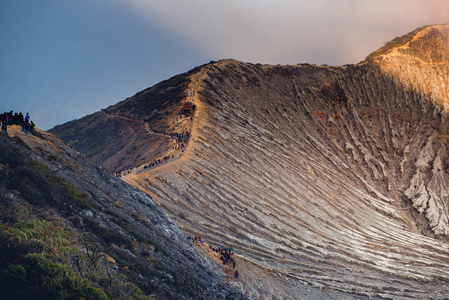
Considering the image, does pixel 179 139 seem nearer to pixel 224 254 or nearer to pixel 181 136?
pixel 181 136

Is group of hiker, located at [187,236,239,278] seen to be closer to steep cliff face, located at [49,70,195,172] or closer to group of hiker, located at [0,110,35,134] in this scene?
group of hiker, located at [0,110,35,134]

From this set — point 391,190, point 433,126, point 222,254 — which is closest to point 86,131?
point 222,254

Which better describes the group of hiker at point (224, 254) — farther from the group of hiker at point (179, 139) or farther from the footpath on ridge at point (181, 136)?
the group of hiker at point (179, 139)

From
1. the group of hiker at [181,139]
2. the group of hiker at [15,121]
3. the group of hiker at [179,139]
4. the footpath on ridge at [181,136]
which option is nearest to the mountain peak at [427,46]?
the footpath on ridge at [181,136]

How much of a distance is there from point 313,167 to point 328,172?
290cm

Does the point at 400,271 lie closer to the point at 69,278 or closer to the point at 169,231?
the point at 169,231

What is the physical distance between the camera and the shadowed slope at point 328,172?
109 feet

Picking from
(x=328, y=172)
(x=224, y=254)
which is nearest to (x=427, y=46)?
(x=328, y=172)

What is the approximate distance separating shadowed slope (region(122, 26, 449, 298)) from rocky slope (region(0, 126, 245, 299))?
44.8 ft

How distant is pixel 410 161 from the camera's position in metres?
63.2

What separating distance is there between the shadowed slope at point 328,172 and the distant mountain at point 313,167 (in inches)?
8.3

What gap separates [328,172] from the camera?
5362 cm

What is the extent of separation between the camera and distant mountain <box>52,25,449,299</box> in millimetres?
32438

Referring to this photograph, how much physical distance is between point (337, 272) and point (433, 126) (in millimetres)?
52097
